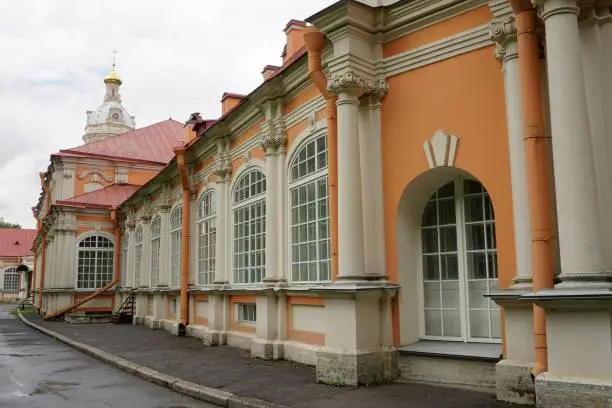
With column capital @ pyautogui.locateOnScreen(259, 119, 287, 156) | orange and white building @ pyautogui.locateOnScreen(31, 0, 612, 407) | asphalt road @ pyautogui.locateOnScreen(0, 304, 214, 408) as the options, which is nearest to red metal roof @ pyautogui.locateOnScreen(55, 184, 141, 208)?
asphalt road @ pyautogui.locateOnScreen(0, 304, 214, 408)

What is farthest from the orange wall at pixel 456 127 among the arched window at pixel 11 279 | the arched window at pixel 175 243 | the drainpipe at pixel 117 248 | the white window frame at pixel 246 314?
the arched window at pixel 11 279

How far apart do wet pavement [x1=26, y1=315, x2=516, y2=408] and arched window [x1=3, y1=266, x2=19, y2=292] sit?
166 feet

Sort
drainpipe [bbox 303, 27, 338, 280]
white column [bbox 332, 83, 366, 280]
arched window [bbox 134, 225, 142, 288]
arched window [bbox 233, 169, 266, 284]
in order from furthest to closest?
arched window [bbox 134, 225, 142, 288] → arched window [bbox 233, 169, 266, 284] → drainpipe [bbox 303, 27, 338, 280] → white column [bbox 332, 83, 366, 280]

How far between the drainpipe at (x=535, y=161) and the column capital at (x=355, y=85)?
7.52ft

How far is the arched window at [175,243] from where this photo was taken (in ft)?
56.5

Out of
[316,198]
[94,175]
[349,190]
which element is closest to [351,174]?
[349,190]

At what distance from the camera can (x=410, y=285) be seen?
7.82 m

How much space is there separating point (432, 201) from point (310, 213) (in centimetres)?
248

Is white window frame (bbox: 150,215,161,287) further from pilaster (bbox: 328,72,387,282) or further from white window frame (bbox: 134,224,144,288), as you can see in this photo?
pilaster (bbox: 328,72,387,282)

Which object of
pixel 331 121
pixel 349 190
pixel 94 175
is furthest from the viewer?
pixel 94 175

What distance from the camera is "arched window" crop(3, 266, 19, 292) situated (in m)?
58.2

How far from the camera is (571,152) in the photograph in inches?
209

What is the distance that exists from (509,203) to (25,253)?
202ft

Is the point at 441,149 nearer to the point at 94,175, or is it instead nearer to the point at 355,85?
the point at 355,85
